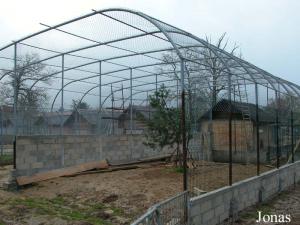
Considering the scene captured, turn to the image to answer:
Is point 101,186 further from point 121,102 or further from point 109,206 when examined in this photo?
point 121,102

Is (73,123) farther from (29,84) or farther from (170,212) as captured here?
(170,212)

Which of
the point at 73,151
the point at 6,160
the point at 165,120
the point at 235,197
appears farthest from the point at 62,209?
the point at 6,160

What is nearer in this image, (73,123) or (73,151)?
(73,151)

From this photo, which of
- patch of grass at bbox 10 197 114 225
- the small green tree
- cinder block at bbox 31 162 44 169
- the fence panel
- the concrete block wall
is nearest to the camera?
the fence panel

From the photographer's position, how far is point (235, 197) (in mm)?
9352

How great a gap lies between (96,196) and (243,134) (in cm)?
716

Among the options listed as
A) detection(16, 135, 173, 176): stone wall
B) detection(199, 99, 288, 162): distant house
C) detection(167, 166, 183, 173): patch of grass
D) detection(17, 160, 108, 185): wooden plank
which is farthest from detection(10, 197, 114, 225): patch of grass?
detection(199, 99, 288, 162): distant house

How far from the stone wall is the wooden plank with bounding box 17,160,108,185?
22 cm

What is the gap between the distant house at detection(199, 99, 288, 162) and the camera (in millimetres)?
14609

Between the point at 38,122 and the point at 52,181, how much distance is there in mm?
4914

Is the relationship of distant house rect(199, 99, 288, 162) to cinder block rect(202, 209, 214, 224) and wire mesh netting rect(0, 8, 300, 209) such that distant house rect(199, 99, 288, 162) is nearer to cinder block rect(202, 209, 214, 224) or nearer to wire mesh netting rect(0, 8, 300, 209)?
wire mesh netting rect(0, 8, 300, 209)

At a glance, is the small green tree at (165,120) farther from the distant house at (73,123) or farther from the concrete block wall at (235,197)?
the distant house at (73,123)

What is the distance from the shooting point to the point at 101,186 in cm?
1101

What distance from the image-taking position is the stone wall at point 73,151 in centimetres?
1205
